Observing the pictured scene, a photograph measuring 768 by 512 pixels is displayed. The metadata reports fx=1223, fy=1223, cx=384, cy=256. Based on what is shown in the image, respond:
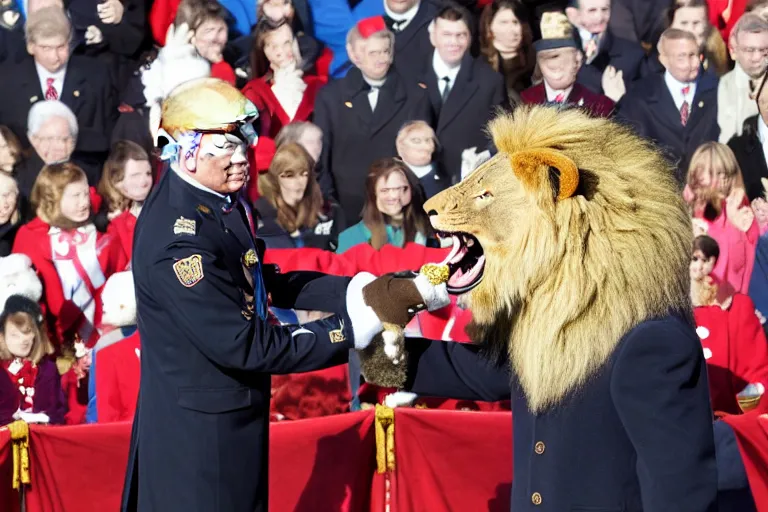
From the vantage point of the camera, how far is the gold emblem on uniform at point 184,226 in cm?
373

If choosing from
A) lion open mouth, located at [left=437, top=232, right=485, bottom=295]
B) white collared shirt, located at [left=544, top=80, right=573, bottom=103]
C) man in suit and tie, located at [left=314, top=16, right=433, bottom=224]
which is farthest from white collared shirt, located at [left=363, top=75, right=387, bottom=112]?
lion open mouth, located at [left=437, top=232, right=485, bottom=295]

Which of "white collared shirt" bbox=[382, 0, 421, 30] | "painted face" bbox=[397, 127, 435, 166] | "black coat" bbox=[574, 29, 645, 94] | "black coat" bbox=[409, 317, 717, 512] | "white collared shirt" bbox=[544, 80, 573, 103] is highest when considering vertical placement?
"white collared shirt" bbox=[382, 0, 421, 30]

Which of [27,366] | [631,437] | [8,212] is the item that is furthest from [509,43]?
[631,437]

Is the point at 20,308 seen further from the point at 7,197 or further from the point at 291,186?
the point at 291,186

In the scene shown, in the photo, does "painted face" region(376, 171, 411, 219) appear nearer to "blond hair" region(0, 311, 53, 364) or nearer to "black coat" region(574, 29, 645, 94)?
"black coat" region(574, 29, 645, 94)

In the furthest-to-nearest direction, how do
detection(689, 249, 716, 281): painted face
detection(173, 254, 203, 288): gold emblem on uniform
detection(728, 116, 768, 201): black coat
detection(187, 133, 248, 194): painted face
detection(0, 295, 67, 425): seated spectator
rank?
detection(728, 116, 768, 201): black coat
detection(689, 249, 716, 281): painted face
detection(0, 295, 67, 425): seated spectator
detection(187, 133, 248, 194): painted face
detection(173, 254, 203, 288): gold emblem on uniform

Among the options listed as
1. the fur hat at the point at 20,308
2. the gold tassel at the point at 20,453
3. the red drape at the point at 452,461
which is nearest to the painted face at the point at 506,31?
the red drape at the point at 452,461

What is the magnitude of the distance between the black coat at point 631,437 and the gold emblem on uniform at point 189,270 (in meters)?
0.99

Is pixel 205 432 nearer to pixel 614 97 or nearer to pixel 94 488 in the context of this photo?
pixel 94 488

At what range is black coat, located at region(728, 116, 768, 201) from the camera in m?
7.73

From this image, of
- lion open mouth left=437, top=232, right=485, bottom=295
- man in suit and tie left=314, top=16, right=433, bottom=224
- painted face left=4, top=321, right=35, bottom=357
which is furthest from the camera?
man in suit and tie left=314, top=16, right=433, bottom=224

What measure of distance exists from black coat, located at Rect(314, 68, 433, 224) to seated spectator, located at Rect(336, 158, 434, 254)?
0.11 meters

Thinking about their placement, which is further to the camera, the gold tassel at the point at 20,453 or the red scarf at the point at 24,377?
the red scarf at the point at 24,377

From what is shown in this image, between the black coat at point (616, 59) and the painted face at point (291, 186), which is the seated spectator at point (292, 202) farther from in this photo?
the black coat at point (616, 59)
